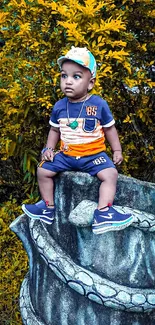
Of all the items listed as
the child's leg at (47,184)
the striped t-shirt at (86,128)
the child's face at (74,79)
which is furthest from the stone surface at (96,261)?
the child's face at (74,79)

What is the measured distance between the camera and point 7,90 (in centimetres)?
383

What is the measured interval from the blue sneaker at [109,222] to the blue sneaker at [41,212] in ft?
1.07

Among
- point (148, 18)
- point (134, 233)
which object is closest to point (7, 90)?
point (148, 18)

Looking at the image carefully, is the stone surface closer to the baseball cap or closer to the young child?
the young child

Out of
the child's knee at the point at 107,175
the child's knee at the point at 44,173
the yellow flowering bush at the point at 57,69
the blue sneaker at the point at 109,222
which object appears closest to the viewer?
the blue sneaker at the point at 109,222

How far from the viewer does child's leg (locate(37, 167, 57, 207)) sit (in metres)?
A: 2.67

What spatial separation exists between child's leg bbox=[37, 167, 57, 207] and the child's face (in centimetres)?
38

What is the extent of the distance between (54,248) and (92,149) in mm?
511

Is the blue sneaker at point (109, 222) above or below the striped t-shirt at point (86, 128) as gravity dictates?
Result: below

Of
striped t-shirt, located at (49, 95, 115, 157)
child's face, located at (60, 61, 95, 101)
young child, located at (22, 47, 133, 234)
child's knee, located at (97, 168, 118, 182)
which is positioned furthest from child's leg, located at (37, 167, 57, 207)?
child's face, located at (60, 61, 95, 101)

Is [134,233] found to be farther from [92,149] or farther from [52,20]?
[52,20]

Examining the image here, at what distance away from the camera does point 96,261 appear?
8.41 feet

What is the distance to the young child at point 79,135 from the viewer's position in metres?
2.56

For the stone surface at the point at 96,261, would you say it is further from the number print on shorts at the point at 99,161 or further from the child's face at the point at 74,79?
the child's face at the point at 74,79
